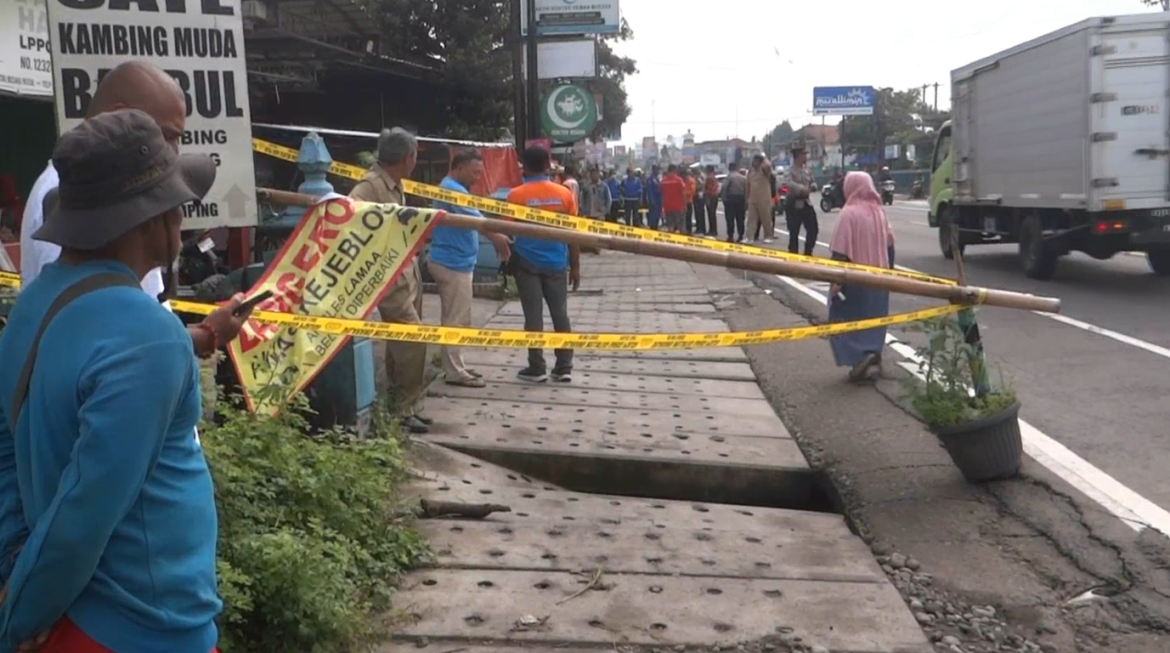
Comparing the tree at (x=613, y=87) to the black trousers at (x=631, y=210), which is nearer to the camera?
the black trousers at (x=631, y=210)

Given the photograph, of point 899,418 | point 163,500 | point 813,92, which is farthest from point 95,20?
point 813,92

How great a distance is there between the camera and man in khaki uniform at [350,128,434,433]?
21.8 feet

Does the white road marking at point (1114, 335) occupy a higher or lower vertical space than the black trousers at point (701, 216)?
lower

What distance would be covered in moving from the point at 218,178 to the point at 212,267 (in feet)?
13.7

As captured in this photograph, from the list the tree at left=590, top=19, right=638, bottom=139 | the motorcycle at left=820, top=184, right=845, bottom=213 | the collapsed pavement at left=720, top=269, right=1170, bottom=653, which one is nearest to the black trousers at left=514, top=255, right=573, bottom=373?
the collapsed pavement at left=720, top=269, right=1170, bottom=653

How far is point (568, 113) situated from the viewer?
1800 centimetres

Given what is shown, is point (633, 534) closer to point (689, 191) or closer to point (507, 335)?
point (507, 335)

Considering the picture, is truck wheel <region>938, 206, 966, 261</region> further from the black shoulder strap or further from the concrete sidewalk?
the black shoulder strap

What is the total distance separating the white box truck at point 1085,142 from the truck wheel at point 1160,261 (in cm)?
1

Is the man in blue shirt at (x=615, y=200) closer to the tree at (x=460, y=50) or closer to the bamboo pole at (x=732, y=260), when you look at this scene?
the tree at (x=460, y=50)

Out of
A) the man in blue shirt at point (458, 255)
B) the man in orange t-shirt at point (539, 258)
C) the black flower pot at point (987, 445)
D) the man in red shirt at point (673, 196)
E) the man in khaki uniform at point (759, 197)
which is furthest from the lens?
the man in red shirt at point (673, 196)

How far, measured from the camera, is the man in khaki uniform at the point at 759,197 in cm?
2311

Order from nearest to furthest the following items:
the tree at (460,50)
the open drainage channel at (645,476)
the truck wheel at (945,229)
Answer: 1. the open drainage channel at (645,476)
2. the truck wheel at (945,229)
3. the tree at (460,50)

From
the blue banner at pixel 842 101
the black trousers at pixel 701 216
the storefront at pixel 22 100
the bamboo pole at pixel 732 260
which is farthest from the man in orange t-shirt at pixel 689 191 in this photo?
the blue banner at pixel 842 101
